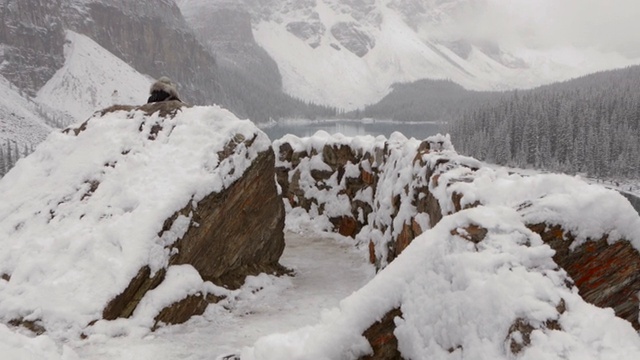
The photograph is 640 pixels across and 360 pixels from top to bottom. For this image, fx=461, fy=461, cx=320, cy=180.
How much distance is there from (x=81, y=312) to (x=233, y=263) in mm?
4214

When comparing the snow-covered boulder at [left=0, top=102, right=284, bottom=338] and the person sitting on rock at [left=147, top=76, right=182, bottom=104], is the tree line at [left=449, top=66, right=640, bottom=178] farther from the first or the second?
the snow-covered boulder at [left=0, top=102, right=284, bottom=338]

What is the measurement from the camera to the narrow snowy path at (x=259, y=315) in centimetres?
881

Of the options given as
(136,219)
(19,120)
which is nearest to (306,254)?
(136,219)

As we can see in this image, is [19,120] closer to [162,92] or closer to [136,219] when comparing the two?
[162,92]

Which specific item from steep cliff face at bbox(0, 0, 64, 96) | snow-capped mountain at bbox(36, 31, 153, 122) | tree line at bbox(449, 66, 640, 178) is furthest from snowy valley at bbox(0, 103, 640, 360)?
steep cliff face at bbox(0, 0, 64, 96)

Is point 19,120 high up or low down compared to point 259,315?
down

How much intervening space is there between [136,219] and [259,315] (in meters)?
3.76

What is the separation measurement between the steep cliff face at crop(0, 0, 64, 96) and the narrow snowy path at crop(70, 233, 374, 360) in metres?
180

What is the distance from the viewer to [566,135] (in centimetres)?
10400

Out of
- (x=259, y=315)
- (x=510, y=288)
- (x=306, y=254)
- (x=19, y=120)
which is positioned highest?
(x=510, y=288)

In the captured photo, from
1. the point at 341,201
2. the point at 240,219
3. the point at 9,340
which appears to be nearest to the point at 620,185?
the point at 341,201

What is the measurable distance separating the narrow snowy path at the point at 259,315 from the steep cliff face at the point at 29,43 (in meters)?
180

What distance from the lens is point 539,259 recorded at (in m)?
5.44

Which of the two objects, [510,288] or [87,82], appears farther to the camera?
[87,82]
